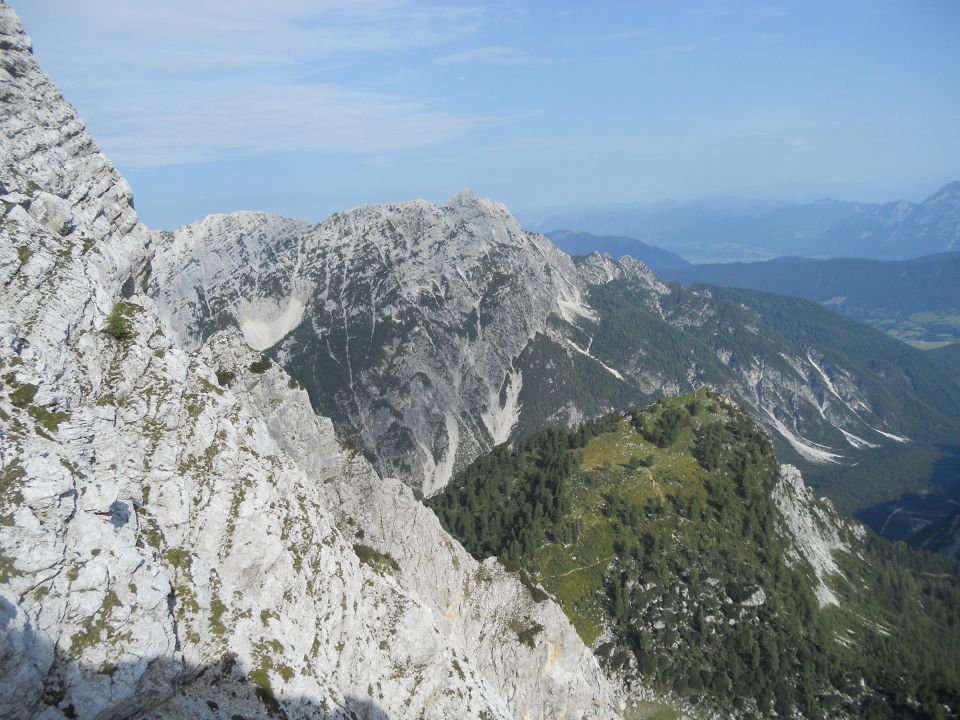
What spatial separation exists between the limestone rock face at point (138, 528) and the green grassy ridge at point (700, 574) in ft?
125

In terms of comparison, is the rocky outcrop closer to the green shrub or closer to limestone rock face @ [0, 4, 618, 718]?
limestone rock face @ [0, 4, 618, 718]

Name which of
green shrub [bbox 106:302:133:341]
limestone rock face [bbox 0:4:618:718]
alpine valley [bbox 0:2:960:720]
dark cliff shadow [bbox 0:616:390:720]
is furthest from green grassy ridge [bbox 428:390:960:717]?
green shrub [bbox 106:302:133:341]

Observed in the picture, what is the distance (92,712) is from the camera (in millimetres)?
30938

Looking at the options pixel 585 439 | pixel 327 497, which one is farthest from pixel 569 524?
pixel 327 497

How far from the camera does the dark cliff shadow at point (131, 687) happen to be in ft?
94.2

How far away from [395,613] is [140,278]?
4351cm

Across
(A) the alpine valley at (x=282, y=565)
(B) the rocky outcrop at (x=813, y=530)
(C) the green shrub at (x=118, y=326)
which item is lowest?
(B) the rocky outcrop at (x=813, y=530)

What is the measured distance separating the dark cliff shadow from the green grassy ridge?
75427mm

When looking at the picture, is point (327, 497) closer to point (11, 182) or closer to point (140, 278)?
point (140, 278)

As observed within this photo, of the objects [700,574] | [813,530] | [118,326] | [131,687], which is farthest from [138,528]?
[813,530]

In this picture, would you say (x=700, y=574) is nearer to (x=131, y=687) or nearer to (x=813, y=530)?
(x=813, y=530)

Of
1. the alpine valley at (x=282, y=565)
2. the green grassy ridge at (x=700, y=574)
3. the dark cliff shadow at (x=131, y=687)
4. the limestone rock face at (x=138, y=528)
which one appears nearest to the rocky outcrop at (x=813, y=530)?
the alpine valley at (x=282, y=565)

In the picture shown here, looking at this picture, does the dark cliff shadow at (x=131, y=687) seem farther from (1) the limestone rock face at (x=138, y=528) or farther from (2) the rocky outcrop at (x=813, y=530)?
(2) the rocky outcrop at (x=813, y=530)

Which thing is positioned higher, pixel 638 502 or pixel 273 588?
pixel 273 588
